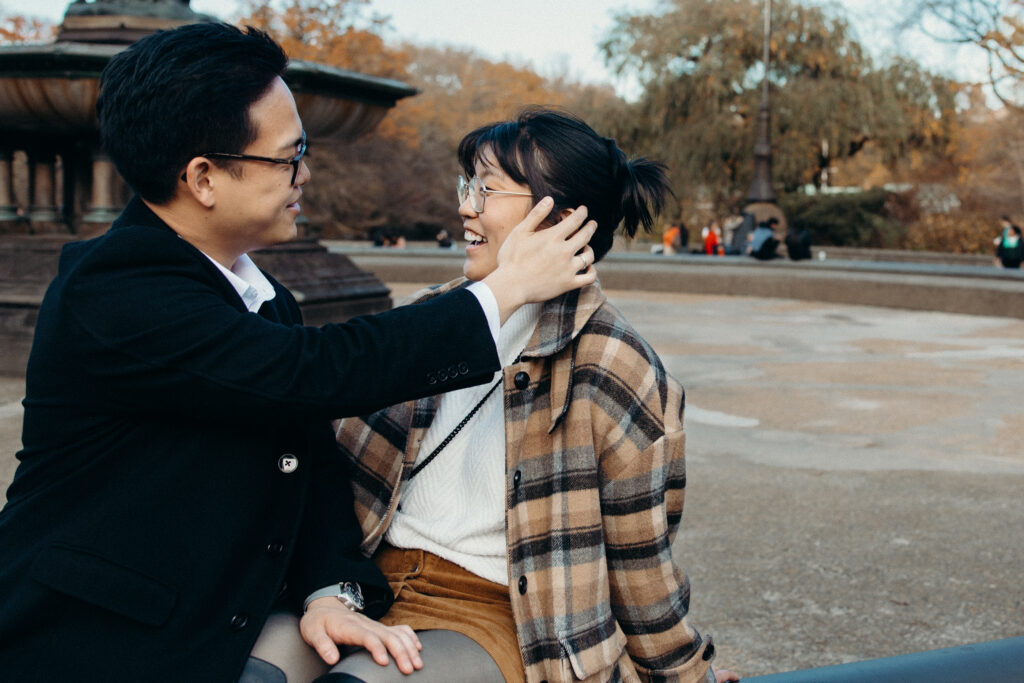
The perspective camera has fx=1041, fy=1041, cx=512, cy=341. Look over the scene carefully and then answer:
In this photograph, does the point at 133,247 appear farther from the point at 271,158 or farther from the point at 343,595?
the point at 343,595

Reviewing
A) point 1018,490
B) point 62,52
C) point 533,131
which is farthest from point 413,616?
point 62,52

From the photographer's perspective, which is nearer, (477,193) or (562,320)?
(562,320)

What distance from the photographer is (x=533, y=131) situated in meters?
2.17

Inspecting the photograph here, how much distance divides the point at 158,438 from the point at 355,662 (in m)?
0.49

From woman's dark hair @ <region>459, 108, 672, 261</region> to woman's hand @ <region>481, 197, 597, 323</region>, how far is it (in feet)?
0.85

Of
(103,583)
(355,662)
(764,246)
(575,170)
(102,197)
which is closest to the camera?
→ (103,583)

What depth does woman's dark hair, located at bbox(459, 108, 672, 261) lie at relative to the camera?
215 centimetres

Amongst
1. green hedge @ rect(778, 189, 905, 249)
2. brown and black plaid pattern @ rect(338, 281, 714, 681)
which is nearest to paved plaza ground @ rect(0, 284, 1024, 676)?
brown and black plaid pattern @ rect(338, 281, 714, 681)

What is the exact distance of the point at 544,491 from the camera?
191 cm

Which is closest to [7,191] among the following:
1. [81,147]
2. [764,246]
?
[81,147]

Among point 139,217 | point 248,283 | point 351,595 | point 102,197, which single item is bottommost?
point 351,595

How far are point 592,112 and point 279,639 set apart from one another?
3046cm

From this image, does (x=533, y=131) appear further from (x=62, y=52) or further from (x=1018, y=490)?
(x=62, y=52)

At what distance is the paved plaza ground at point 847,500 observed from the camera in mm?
3180
